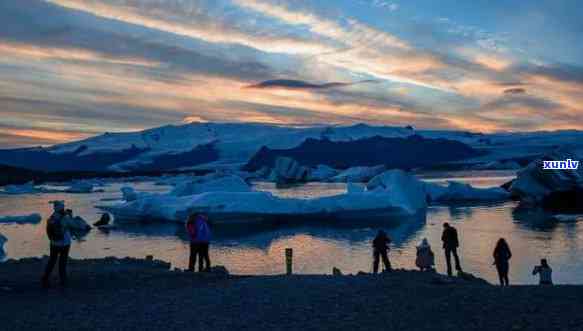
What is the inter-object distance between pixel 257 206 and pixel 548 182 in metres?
16.8

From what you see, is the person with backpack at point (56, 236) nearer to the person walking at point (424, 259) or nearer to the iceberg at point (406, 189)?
the person walking at point (424, 259)

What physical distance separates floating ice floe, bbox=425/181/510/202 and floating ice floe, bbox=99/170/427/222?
8163 mm

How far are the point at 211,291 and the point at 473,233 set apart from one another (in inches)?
561

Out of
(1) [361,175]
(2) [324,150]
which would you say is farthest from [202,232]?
(2) [324,150]

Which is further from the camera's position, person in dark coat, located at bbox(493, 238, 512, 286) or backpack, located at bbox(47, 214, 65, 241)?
person in dark coat, located at bbox(493, 238, 512, 286)

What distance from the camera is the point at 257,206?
25.1 meters

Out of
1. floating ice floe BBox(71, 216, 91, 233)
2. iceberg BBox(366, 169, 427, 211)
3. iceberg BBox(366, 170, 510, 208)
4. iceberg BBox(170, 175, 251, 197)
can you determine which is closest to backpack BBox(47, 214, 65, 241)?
floating ice floe BBox(71, 216, 91, 233)

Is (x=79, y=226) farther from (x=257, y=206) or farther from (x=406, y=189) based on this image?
(x=406, y=189)

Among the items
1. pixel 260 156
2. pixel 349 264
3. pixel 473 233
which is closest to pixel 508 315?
pixel 349 264

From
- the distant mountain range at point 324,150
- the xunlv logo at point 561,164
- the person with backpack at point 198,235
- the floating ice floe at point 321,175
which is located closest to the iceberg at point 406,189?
the xunlv logo at point 561,164

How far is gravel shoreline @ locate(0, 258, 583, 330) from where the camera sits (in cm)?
608

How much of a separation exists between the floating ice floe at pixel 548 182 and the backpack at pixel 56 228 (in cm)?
2897

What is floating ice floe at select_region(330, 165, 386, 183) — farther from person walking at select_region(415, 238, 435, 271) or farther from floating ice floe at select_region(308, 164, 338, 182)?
person walking at select_region(415, 238, 435, 271)

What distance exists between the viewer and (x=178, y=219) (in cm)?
2544
